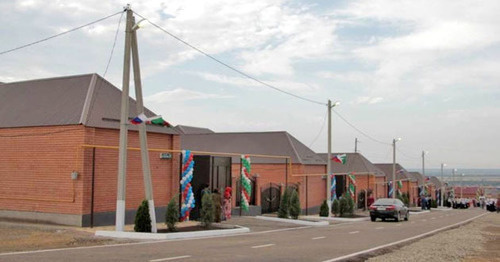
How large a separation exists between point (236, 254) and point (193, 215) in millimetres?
13719

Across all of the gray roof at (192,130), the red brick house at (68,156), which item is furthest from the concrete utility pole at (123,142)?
the gray roof at (192,130)

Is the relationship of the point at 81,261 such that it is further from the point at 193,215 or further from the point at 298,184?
the point at 298,184

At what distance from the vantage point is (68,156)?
74.5 ft

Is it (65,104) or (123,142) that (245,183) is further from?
(123,142)

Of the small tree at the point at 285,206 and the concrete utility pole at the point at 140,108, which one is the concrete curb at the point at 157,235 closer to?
the concrete utility pole at the point at 140,108

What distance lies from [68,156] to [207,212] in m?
5.99

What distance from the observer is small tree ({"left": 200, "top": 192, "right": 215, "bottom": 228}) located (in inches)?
910

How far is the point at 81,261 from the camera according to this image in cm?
1265

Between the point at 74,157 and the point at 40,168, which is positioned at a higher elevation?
the point at 74,157

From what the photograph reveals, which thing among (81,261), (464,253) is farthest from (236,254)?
(464,253)

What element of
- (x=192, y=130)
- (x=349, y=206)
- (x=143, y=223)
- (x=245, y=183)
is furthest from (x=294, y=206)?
(x=192, y=130)

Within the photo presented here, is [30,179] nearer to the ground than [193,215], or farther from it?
farther from it

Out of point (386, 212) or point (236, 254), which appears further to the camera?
point (386, 212)

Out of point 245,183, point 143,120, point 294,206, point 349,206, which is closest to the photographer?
point 143,120
